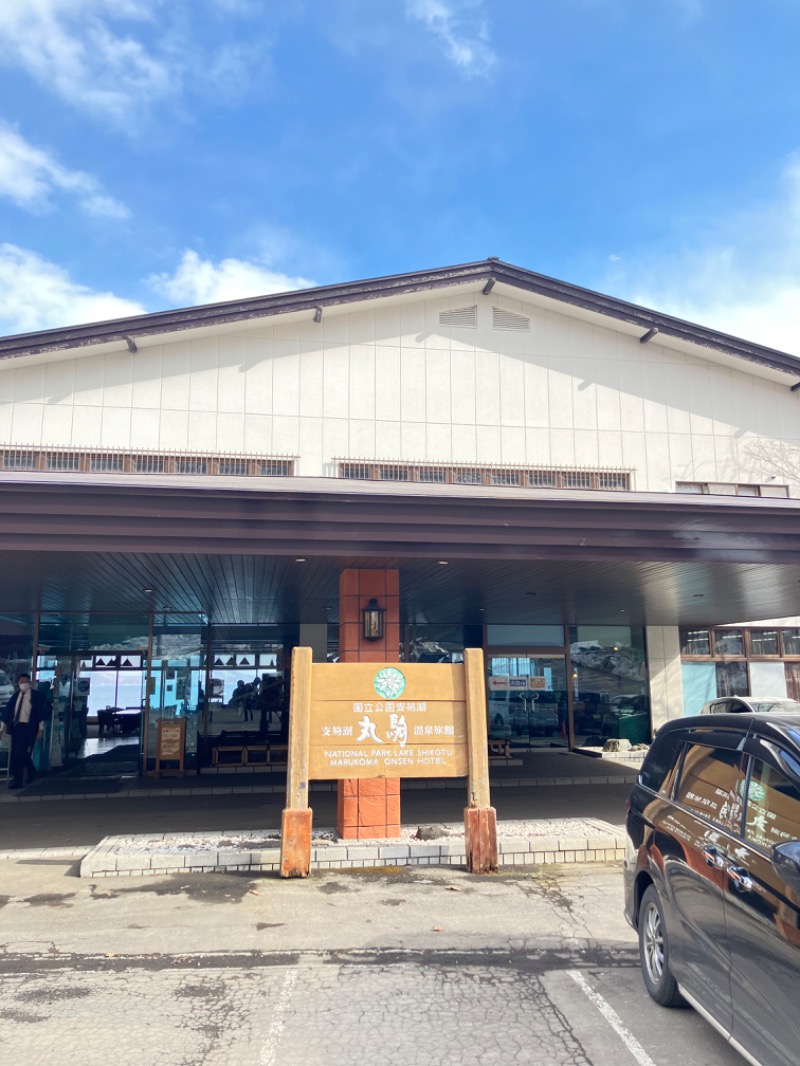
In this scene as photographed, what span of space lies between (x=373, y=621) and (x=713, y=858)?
19.8ft

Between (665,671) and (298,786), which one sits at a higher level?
(665,671)

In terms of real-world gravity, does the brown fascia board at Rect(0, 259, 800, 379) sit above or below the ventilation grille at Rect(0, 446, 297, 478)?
above

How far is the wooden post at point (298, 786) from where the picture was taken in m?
8.12

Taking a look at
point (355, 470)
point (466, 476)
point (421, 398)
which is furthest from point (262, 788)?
point (421, 398)

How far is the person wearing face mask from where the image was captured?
14297 mm

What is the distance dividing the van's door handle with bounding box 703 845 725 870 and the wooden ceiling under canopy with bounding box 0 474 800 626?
16.4ft

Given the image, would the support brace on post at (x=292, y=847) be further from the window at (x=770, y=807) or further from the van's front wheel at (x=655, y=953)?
the window at (x=770, y=807)

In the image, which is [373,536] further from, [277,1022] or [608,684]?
[608,684]

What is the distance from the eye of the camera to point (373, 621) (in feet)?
32.7

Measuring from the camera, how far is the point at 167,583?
12.0 meters

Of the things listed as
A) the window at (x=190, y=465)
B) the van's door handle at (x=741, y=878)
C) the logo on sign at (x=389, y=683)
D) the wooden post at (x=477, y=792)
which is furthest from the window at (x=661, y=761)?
the window at (x=190, y=465)

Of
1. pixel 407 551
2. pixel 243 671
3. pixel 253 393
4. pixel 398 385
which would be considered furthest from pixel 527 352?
pixel 407 551

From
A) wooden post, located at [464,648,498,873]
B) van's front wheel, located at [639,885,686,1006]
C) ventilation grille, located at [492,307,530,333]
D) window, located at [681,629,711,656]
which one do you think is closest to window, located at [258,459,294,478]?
ventilation grille, located at [492,307,530,333]

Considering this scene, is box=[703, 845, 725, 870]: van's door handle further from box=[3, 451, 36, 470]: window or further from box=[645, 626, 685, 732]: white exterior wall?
box=[645, 626, 685, 732]: white exterior wall
